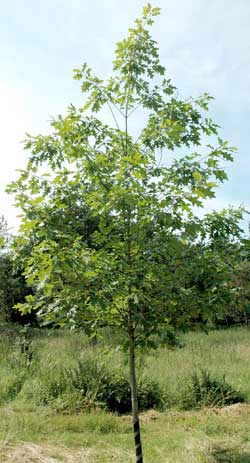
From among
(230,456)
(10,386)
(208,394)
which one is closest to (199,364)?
(208,394)

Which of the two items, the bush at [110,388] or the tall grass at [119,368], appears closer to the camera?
the bush at [110,388]

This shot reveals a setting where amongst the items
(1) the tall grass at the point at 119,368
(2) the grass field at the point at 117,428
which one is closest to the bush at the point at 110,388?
(1) the tall grass at the point at 119,368

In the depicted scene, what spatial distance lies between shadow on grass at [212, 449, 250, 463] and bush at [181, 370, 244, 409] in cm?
267

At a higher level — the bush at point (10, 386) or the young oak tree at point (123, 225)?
the young oak tree at point (123, 225)

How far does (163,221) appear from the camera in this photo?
13.4 feet

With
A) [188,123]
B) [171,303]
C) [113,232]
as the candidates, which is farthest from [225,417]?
[188,123]

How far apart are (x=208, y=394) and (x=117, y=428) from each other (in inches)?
87.3

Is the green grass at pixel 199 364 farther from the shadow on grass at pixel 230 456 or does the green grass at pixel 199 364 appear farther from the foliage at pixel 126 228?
the foliage at pixel 126 228

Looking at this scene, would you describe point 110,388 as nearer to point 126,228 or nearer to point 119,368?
point 119,368

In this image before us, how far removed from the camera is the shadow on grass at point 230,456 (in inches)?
199

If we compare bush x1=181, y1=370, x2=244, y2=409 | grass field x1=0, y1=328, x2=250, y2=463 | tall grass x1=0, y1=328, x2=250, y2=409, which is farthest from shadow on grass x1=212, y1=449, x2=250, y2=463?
bush x1=181, y1=370, x2=244, y2=409

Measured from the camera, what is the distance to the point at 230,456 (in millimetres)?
5230

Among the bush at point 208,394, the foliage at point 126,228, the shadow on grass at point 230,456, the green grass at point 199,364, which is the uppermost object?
the foliage at point 126,228

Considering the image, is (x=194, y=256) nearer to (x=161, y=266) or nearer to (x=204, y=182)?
(x=161, y=266)
